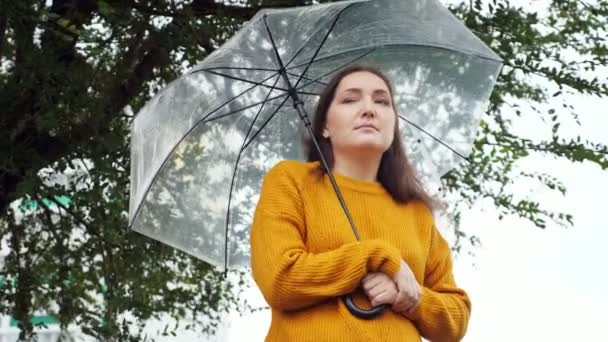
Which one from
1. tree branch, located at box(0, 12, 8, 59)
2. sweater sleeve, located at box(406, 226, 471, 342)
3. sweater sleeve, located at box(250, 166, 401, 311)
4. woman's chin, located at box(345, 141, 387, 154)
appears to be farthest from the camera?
tree branch, located at box(0, 12, 8, 59)

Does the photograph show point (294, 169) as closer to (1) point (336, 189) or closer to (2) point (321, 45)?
(1) point (336, 189)

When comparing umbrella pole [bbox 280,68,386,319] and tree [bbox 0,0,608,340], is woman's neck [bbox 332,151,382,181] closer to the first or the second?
umbrella pole [bbox 280,68,386,319]

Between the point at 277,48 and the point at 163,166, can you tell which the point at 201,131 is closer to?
the point at 163,166

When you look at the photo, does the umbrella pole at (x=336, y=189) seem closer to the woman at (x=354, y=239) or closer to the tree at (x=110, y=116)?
the woman at (x=354, y=239)

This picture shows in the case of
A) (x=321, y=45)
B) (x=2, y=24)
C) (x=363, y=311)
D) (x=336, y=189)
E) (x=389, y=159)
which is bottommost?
(x=363, y=311)

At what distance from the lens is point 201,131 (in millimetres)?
3146

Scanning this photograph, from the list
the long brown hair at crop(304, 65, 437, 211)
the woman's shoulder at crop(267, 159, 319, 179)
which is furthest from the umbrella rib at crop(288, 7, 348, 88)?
the woman's shoulder at crop(267, 159, 319, 179)

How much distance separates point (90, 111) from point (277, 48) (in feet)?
6.85

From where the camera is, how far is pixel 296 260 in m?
2.42

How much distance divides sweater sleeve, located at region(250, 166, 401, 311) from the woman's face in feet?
0.74

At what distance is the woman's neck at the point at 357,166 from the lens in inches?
106

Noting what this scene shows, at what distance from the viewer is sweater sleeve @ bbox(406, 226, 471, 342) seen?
8.32 ft

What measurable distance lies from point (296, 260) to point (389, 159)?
559mm

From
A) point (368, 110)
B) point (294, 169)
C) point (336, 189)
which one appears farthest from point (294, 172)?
point (368, 110)
